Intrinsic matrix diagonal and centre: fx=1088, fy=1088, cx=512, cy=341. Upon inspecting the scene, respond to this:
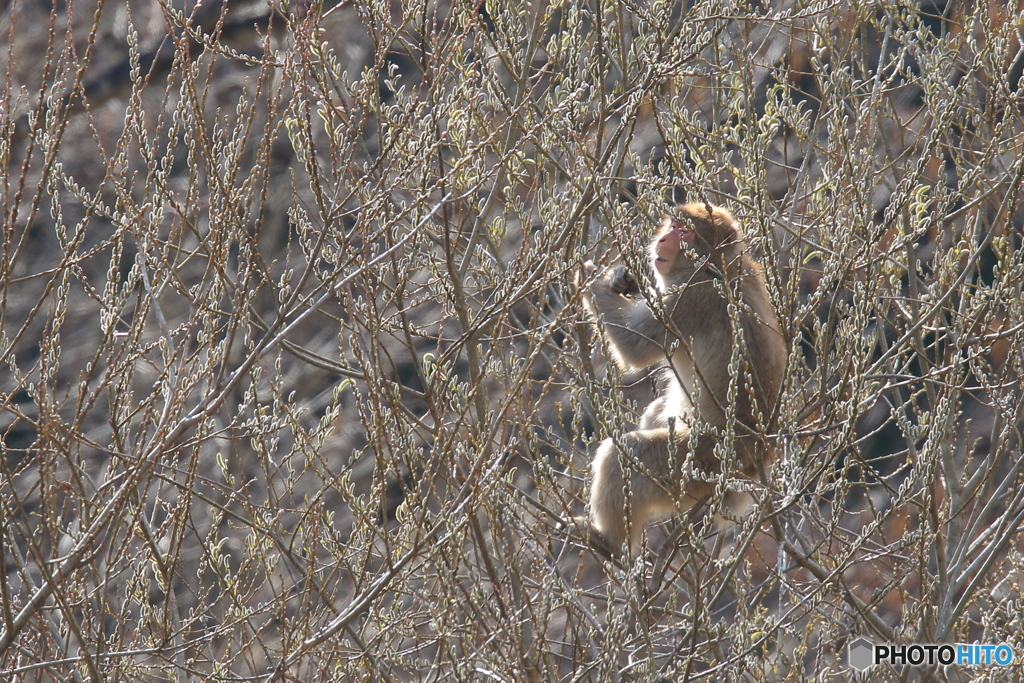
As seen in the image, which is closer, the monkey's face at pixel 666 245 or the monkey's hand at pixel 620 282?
the monkey's hand at pixel 620 282

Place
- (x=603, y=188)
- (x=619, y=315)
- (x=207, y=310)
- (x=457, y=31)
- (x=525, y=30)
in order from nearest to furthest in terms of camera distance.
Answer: (x=207, y=310) < (x=603, y=188) < (x=457, y=31) < (x=525, y=30) < (x=619, y=315)

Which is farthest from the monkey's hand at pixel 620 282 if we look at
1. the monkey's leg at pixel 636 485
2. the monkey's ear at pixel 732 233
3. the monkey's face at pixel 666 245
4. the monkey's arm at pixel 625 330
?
the monkey's leg at pixel 636 485

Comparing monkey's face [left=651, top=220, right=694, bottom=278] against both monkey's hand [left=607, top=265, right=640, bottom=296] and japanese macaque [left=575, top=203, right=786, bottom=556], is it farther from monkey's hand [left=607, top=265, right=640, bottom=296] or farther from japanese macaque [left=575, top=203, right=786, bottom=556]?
monkey's hand [left=607, top=265, right=640, bottom=296]

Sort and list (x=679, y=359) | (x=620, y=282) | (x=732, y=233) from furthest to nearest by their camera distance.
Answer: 1. (x=679, y=359)
2. (x=620, y=282)
3. (x=732, y=233)

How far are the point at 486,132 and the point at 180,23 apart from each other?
1070 millimetres

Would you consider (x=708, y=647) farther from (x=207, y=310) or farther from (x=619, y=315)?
(x=619, y=315)

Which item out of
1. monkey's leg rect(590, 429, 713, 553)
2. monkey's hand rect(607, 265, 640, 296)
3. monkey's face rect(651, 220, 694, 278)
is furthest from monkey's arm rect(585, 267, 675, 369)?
monkey's leg rect(590, 429, 713, 553)

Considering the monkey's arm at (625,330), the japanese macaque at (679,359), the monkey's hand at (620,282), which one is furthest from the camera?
the monkey's arm at (625,330)

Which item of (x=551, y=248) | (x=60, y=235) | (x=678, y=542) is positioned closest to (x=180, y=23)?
(x=60, y=235)

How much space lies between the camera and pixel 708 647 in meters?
3.02

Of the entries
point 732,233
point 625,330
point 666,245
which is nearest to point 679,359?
point 625,330

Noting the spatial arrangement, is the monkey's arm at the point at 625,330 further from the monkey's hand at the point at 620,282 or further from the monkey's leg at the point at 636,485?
the monkey's leg at the point at 636,485

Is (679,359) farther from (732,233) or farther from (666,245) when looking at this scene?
(732,233)

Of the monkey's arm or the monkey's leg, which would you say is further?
the monkey's arm
